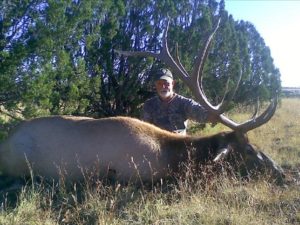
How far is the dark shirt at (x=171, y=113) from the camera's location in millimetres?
6223

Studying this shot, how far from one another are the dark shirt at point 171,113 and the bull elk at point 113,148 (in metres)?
0.91

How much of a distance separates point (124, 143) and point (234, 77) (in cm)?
903

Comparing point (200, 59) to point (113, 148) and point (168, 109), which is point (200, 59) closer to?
point (168, 109)

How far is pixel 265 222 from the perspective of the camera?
141 inches

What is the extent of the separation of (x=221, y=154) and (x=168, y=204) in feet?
3.15

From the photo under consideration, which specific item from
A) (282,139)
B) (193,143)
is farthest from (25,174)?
(282,139)

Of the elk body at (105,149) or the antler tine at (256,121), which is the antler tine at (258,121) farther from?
the elk body at (105,149)

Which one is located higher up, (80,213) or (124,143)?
(124,143)

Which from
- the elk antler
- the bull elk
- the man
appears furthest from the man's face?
the bull elk

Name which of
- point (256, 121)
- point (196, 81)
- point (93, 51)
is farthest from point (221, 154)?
point (93, 51)

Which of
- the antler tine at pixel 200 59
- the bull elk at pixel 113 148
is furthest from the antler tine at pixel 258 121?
the antler tine at pixel 200 59

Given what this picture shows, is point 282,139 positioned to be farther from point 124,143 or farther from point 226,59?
point 124,143

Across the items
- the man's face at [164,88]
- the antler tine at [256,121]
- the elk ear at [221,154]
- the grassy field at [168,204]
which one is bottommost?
the grassy field at [168,204]

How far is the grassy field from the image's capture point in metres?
3.74
